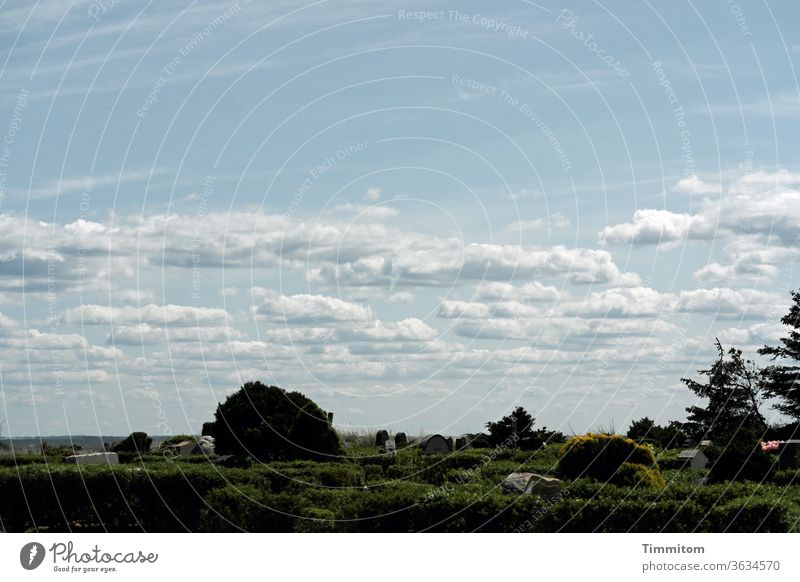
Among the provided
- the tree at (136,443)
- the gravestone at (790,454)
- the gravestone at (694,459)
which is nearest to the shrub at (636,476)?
the gravestone at (694,459)

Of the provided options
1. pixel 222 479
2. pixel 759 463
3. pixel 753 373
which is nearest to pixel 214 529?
pixel 222 479

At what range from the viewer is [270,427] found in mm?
27016

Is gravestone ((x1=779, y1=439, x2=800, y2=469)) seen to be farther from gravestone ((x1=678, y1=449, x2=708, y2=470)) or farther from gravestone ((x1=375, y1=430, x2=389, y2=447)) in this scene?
gravestone ((x1=375, y1=430, x2=389, y2=447))

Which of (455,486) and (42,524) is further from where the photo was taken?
(42,524)

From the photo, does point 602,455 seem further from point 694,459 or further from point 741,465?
point 694,459

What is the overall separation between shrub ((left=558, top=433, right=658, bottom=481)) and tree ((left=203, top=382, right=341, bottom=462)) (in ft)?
24.5

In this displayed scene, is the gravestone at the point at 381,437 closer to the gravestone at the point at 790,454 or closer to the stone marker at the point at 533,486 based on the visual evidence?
the gravestone at the point at 790,454

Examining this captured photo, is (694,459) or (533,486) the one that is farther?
(694,459)

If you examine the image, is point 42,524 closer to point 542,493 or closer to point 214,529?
point 214,529

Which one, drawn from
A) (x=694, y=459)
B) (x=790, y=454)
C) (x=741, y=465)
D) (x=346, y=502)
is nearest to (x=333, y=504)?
(x=346, y=502)

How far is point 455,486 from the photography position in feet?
61.1

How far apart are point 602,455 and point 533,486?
373 centimetres
